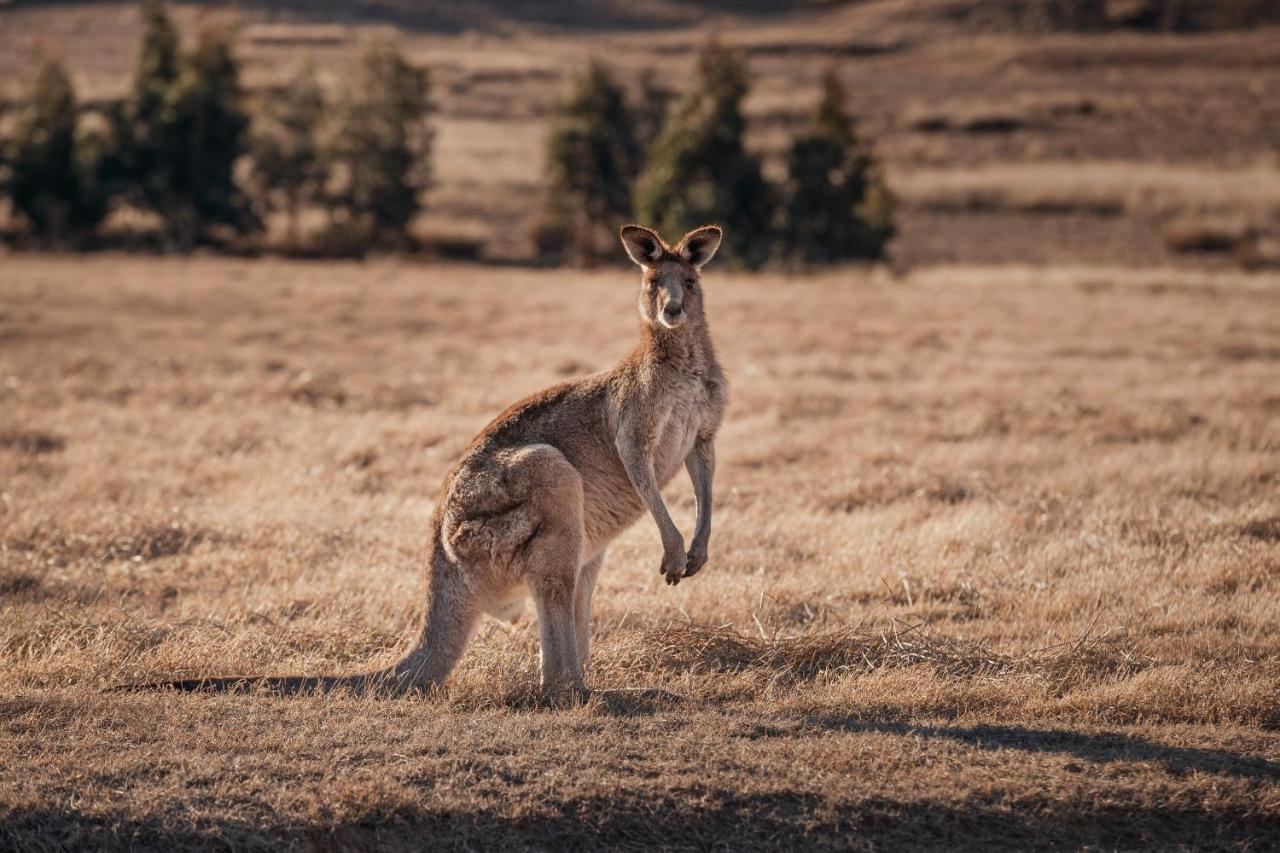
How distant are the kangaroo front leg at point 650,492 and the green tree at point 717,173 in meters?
32.0

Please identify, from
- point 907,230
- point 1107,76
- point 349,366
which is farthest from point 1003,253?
point 1107,76

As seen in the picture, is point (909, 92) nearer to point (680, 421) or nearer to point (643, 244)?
point (643, 244)

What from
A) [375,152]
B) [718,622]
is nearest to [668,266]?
[718,622]

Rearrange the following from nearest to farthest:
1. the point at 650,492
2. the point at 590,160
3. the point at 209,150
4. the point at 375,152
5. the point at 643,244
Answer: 1. the point at 650,492
2. the point at 643,244
3. the point at 590,160
4. the point at 209,150
5. the point at 375,152

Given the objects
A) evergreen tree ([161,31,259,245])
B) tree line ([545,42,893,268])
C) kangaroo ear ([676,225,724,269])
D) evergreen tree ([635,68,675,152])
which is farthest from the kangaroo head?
evergreen tree ([635,68,675,152])

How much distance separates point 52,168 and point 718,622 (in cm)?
4129

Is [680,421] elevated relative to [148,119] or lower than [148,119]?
lower

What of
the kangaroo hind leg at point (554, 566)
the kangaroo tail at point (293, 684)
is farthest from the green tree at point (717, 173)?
the kangaroo tail at point (293, 684)

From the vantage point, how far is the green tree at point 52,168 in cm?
4262

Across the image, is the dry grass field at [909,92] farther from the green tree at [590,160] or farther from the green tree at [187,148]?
the green tree at [187,148]

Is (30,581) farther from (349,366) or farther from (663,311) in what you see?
(349,366)

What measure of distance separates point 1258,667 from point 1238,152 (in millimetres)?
60959

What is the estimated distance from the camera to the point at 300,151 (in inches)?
1809

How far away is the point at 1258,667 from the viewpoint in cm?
668
